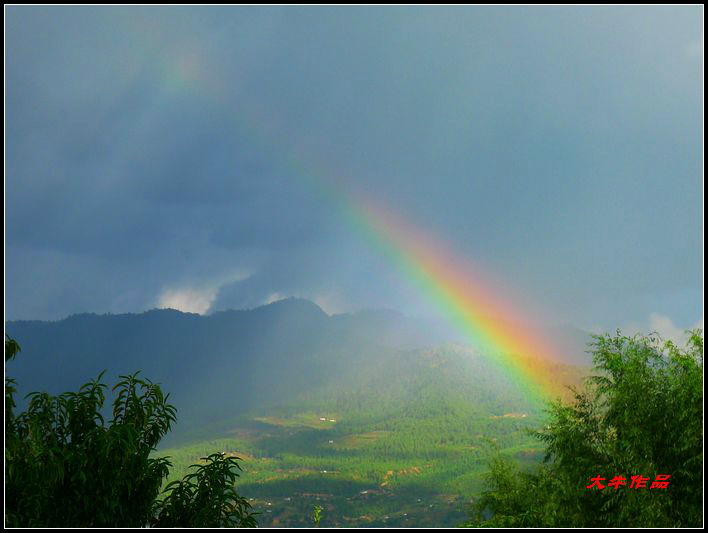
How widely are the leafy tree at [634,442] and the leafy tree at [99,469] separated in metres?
5.35

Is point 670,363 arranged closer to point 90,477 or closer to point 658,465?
point 658,465

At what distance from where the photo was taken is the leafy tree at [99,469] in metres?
4.56

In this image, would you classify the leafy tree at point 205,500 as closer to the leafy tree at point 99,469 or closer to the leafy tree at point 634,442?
the leafy tree at point 99,469

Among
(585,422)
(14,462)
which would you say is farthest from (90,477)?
(585,422)

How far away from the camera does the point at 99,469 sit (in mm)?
4848

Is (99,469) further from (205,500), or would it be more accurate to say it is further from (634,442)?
(634,442)

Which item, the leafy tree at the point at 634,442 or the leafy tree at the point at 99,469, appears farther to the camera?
the leafy tree at the point at 634,442

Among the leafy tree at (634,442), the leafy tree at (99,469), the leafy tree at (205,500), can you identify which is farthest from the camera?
the leafy tree at (634,442)

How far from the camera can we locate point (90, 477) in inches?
191

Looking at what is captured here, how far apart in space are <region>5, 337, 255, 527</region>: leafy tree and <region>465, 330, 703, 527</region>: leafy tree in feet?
17.6

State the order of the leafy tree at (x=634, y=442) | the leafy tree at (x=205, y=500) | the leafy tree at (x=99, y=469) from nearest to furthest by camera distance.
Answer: the leafy tree at (x=99, y=469)
the leafy tree at (x=205, y=500)
the leafy tree at (x=634, y=442)

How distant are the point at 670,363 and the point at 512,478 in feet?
29.7

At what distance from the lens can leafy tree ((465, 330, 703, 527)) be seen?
793 centimetres

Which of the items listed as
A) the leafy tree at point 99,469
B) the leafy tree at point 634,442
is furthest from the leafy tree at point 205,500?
the leafy tree at point 634,442
